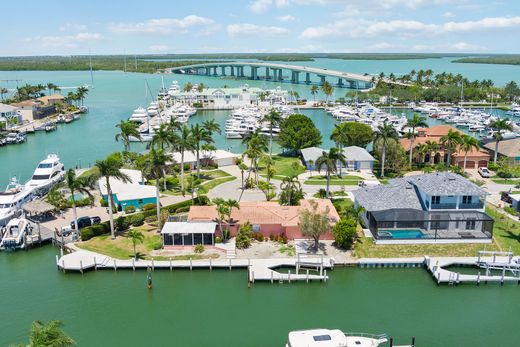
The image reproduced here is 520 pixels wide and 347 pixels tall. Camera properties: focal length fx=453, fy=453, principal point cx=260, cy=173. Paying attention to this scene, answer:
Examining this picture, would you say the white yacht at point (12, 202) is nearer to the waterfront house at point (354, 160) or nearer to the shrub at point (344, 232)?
the shrub at point (344, 232)

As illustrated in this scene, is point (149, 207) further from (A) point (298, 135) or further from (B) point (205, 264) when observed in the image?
(A) point (298, 135)

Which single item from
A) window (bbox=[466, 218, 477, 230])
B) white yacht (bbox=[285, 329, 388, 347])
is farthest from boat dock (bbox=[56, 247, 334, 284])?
window (bbox=[466, 218, 477, 230])

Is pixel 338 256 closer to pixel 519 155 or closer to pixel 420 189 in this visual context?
pixel 420 189

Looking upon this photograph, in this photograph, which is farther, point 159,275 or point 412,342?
point 159,275

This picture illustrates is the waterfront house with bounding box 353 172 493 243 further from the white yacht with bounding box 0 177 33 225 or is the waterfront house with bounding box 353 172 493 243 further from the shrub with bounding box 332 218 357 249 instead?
the white yacht with bounding box 0 177 33 225

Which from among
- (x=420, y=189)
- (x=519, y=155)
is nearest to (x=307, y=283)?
(x=420, y=189)

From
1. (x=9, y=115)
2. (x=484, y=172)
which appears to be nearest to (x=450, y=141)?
(x=484, y=172)
